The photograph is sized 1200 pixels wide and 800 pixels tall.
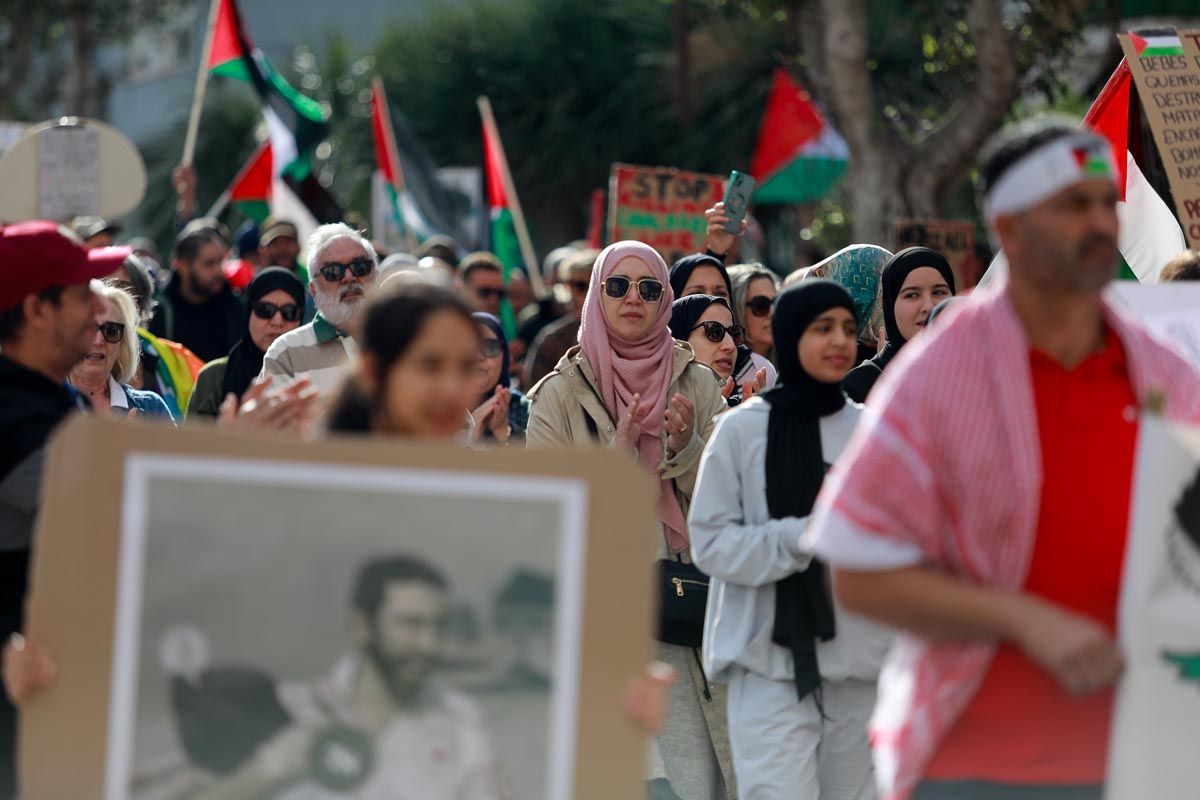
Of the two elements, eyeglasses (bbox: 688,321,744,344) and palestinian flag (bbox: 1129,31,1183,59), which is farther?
palestinian flag (bbox: 1129,31,1183,59)

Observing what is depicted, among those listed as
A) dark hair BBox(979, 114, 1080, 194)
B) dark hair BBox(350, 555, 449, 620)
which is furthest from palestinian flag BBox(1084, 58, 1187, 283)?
dark hair BBox(350, 555, 449, 620)

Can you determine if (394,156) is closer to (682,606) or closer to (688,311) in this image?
(688,311)

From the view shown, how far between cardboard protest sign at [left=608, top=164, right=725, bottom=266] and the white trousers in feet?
17.4

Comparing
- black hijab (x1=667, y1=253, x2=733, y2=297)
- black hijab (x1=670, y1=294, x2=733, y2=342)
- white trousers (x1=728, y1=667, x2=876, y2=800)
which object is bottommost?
white trousers (x1=728, y1=667, x2=876, y2=800)

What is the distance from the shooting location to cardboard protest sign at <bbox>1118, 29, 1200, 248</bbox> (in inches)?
270

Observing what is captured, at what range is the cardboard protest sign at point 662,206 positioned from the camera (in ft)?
33.6

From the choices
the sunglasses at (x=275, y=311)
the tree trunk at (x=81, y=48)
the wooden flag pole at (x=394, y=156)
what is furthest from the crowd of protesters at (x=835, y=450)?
the tree trunk at (x=81, y=48)

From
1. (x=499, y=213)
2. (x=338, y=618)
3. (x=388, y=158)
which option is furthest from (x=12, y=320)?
(x=388, y=158)

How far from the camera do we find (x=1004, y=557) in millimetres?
2953

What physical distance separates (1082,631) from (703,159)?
22.4m

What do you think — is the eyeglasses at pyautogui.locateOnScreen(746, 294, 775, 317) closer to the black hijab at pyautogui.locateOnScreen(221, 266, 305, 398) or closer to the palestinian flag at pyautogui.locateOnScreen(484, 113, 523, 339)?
the black hijab at pyautogui.locateOnScreen(221, 266, 305, 398)

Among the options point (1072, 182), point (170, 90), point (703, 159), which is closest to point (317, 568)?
point (1072, 182)

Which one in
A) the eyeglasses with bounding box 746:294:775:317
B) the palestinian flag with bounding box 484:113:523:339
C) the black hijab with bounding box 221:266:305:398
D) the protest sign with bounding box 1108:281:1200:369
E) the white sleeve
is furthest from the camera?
the palestinian flag with bounding box 484:113:523:339

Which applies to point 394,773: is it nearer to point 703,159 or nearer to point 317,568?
point 317,568
